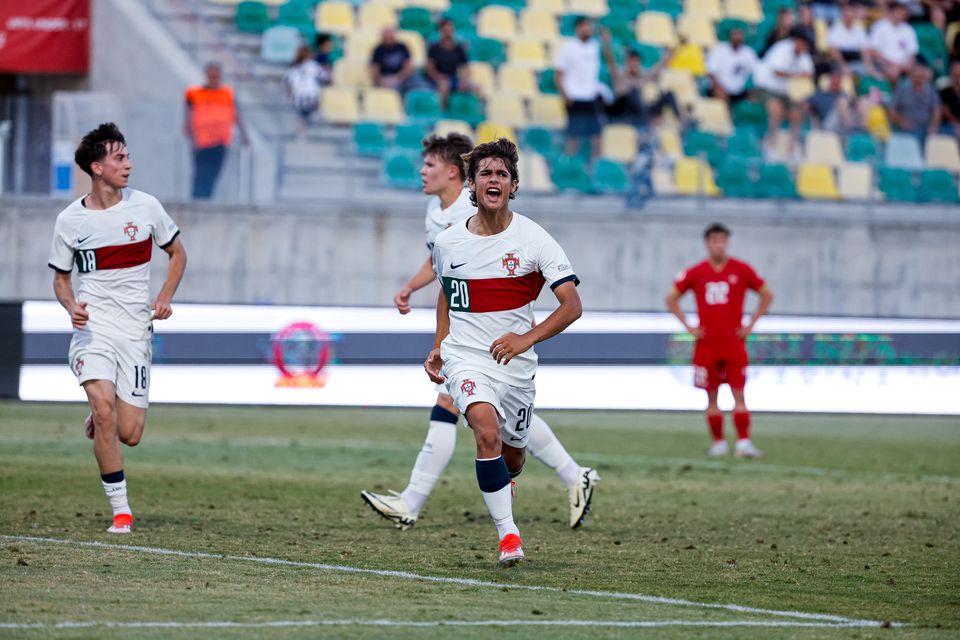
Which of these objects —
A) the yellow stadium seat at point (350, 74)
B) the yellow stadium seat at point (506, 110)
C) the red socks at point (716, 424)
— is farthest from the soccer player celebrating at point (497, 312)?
the yellow stadium seat at point (350, 74)

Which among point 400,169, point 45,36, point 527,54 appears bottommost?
point 400,169

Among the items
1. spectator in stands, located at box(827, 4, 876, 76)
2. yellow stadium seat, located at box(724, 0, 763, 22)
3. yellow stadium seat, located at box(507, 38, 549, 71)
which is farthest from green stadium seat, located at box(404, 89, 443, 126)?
spectator in stands, located at box(827, 4, 876, 76)

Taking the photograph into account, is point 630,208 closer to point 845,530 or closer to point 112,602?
point 845,530

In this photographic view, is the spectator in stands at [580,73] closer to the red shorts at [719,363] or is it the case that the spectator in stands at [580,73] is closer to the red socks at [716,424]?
the red shorts at [719,363]

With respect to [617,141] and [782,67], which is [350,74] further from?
[782,67]

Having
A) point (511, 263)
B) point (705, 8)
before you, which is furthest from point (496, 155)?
point (705, 8)

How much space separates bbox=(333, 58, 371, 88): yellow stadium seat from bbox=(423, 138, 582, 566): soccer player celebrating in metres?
15.7

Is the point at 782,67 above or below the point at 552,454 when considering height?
above

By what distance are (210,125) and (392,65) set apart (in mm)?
4112

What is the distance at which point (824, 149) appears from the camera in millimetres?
21234

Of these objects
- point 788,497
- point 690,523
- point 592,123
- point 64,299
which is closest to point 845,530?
point 690,523

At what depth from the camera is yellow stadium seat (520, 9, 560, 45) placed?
25.2m

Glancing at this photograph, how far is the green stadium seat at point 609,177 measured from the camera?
68.1ft

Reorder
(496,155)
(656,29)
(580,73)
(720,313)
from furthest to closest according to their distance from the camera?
(656,29) → (580,73) → (720,313) → (496,155)
